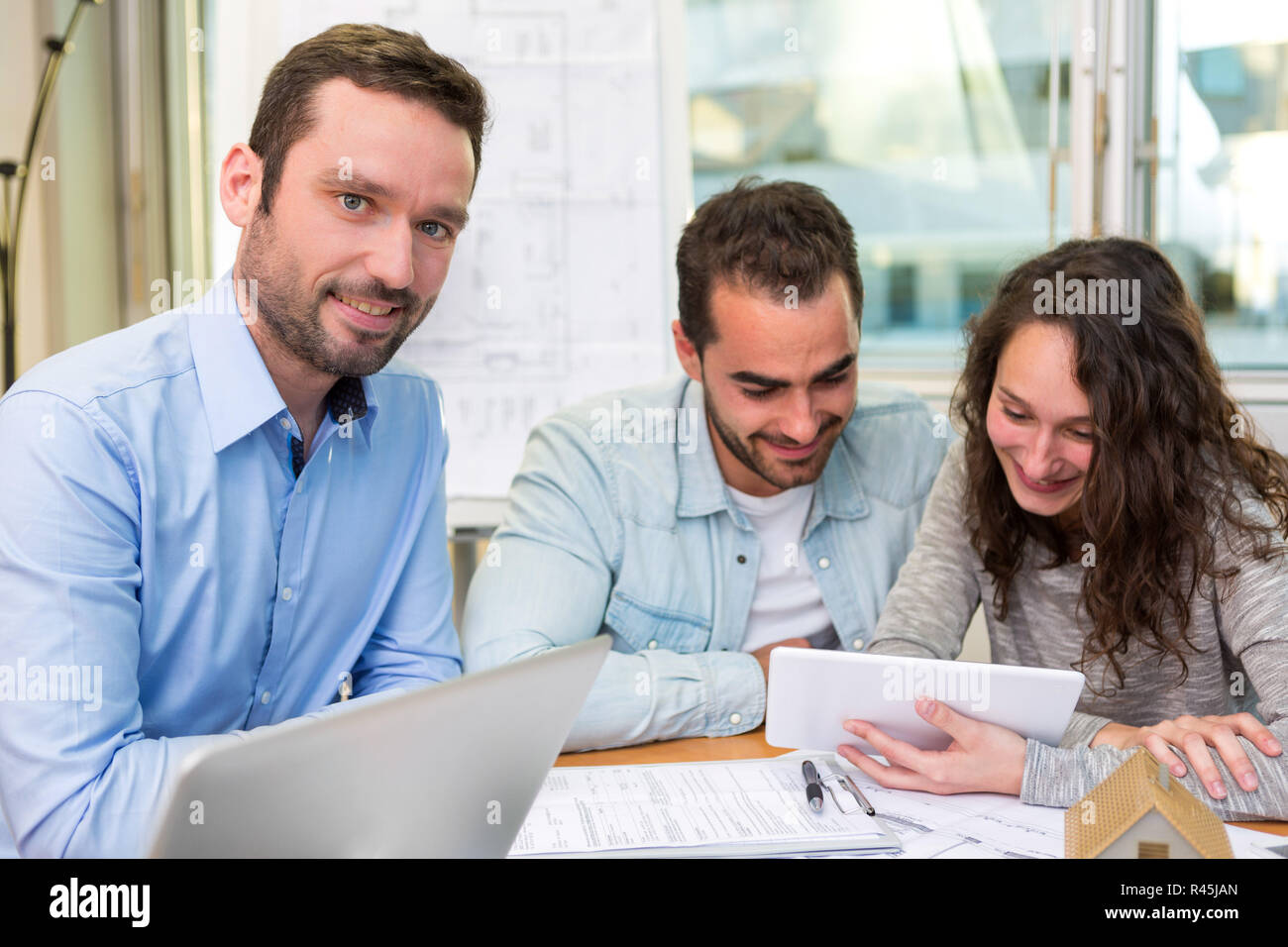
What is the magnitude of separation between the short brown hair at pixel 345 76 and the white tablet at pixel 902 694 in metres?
0.76

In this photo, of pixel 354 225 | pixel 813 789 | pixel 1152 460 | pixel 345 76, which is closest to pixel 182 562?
pixel 354 225

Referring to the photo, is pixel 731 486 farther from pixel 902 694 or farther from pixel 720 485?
pixel 902 694

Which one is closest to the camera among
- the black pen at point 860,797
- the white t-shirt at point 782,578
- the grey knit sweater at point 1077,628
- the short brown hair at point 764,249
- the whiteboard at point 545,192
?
the black pen at point 860,797

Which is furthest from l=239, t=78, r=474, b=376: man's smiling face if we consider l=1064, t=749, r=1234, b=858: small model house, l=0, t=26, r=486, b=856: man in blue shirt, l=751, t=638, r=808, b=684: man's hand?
l=1064, t=749, r=1234, b=858: small model house

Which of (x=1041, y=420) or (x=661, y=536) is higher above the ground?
(x=1041, y=420)

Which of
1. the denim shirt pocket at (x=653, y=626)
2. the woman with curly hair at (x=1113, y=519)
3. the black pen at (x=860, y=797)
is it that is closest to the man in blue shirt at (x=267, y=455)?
the denim shirt pocket at (x=653, y=626)

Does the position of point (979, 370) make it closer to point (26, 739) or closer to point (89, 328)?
point (26, 739)

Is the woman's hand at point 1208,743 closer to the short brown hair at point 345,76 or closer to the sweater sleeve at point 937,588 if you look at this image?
the sweater sleeve at point 937,588

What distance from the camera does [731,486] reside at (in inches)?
→ 72.3

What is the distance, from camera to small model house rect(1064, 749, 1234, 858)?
0.83 metres

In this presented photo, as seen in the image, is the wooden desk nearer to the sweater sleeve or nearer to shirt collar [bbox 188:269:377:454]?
the sweater sleeve

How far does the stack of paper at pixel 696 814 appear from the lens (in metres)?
1.02

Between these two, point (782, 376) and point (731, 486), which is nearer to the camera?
point (782, 376)

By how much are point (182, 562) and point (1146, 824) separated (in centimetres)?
99
